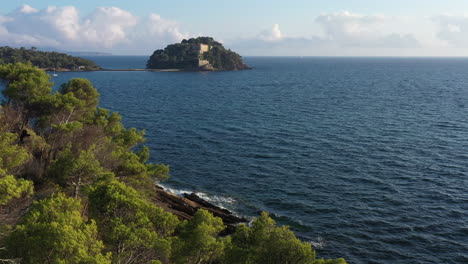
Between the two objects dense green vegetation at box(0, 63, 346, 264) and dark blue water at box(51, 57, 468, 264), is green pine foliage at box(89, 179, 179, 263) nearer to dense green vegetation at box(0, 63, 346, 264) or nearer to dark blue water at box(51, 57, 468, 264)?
dense green vegetation at box(0, 63, 346, 264)

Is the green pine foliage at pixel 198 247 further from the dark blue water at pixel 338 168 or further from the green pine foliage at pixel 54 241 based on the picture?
the dark blue water at pixel 338 168

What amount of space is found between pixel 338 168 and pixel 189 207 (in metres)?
26.5

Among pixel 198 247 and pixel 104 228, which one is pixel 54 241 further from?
pixel 198 247

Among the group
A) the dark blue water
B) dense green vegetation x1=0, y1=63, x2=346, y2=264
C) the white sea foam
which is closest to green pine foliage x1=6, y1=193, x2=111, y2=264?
dense green vegetation x1=0, y1=63, x2=346, y2=264

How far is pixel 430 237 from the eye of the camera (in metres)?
38.4

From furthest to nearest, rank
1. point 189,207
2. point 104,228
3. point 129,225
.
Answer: point 189,207 < point 104,228 < point 129,225

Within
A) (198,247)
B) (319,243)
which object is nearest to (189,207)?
(319,243)

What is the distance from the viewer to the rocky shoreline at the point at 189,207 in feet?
135

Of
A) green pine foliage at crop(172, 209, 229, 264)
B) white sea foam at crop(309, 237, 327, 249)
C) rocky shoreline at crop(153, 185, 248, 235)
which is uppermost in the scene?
green pine foliage at crop(172, 209, 229, 264)

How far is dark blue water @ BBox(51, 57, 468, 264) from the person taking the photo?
3912cm

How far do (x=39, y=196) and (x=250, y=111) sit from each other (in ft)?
255

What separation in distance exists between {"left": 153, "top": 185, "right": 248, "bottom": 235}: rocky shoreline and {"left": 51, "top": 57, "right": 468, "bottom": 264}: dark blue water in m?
2.64

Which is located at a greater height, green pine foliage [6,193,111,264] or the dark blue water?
green pine foliage [6,193,111,264]

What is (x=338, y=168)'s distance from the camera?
5634 cm
